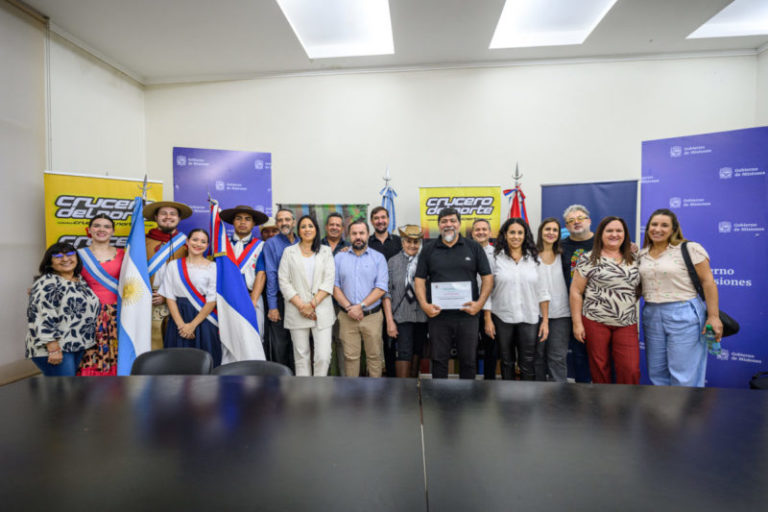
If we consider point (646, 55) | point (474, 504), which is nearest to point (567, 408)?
point (474, 504)

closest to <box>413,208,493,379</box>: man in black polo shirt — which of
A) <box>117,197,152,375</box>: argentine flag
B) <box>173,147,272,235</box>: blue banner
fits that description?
<box>117,197,152,375</box>: argentine flag

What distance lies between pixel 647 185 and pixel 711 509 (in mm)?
3651

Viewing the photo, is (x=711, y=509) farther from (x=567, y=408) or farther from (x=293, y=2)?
(x=293, y=2)

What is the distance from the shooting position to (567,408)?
3.83ft

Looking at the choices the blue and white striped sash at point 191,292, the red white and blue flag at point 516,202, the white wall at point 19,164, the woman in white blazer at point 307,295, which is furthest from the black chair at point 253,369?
the red white and blue flag at point 516,202

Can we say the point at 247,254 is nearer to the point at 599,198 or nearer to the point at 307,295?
the point at 307,295

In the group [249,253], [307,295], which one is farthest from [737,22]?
[249,253]

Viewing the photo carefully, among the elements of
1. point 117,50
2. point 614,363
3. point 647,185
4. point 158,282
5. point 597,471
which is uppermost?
point 117,50

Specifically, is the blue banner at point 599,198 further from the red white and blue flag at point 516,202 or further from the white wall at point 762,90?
the white wall at point 762,90

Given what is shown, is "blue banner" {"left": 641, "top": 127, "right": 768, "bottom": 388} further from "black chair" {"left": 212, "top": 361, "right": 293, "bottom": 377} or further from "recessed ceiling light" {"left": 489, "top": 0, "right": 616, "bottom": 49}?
"black chair" {"left": 212, "top": 361, "right": 293, "bottom": 377}

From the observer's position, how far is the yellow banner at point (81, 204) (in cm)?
337

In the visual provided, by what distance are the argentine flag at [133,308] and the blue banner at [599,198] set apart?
4199 millimetres

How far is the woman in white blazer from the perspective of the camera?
3.14 meters

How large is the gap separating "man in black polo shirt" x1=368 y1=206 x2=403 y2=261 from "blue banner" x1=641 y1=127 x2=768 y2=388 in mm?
2471
